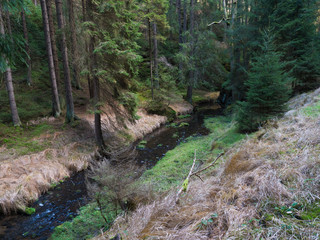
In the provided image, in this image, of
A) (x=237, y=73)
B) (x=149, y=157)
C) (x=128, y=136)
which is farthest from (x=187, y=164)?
(x=237, y=73)

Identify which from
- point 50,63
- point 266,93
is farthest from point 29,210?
point 266,93

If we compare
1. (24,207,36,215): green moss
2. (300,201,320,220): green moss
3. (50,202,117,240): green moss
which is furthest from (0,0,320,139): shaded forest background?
(300,201,320,220): green moss

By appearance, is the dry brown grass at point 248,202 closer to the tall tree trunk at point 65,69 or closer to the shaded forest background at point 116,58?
the shaded forest background at point 116,58

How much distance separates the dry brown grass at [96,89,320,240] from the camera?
207 centimetres

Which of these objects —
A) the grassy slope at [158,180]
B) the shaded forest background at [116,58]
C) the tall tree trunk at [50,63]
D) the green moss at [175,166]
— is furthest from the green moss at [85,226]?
the tall tree trunk at [50,63]

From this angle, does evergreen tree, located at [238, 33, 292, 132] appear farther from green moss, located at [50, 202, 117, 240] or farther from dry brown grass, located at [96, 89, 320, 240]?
green moss, located at [50, 202, 117, 240]

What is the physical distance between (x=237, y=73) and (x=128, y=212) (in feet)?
47.8

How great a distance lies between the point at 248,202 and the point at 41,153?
8.55m

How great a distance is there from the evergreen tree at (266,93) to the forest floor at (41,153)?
6.30 m

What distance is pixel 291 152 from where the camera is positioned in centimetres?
365

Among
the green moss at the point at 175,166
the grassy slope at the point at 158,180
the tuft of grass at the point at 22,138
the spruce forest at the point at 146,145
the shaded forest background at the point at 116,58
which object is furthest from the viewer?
the tuft of grass at the point at 22,138

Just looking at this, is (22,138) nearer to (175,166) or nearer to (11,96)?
(11,96)

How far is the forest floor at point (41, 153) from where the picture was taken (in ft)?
20.9

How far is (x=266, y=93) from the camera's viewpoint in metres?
7.78
